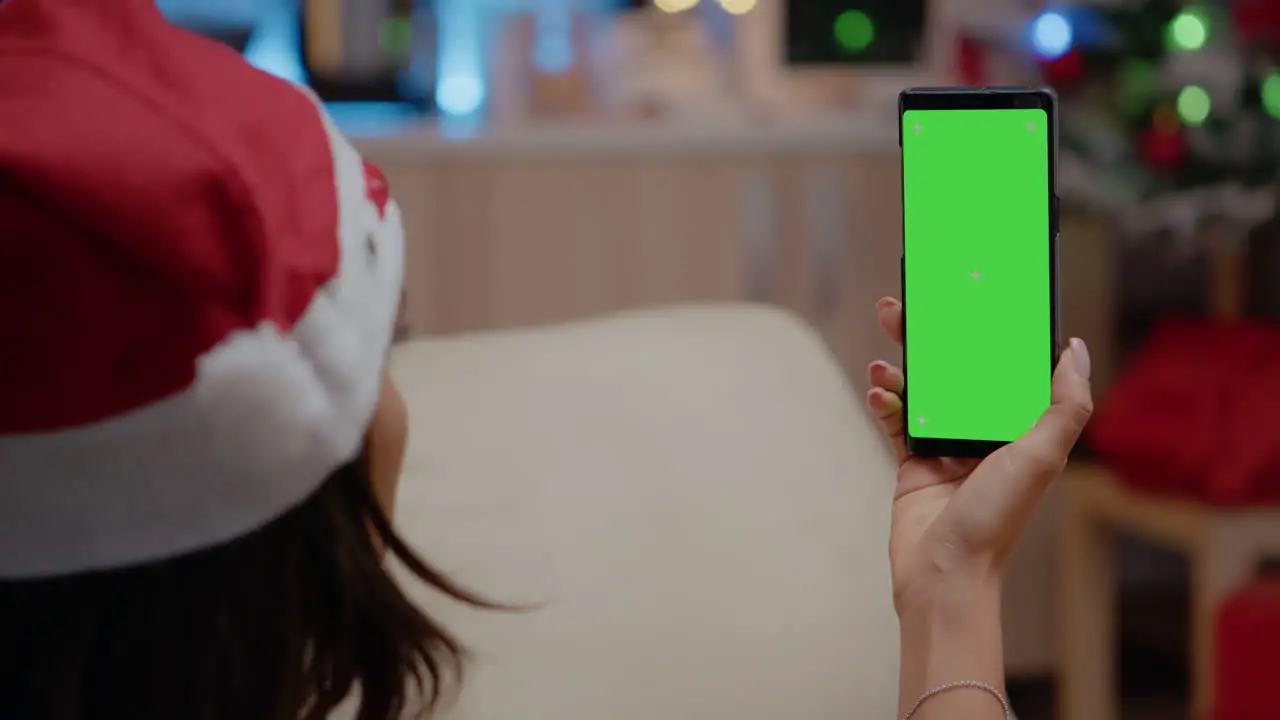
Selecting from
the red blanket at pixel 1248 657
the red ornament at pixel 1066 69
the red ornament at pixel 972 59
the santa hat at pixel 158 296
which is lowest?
A: the red blanket at pixel 1248 657

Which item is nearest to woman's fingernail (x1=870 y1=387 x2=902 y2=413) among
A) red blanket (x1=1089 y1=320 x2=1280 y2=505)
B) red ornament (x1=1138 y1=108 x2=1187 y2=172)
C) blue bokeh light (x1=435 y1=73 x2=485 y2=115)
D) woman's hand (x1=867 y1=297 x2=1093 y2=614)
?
woman's hand (x1=867 y1=297 x2=1093 y2=614)

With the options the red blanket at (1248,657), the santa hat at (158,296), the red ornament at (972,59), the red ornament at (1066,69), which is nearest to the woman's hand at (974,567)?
the santa hat at (158,296)

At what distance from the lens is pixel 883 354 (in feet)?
8.02

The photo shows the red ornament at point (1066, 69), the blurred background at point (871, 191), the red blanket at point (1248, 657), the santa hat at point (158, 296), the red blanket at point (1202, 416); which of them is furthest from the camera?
the red ornament at point (1066, 69)

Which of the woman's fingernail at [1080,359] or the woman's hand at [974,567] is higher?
the woman's fingernail at [1080,359]

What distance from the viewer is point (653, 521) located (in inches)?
39.4

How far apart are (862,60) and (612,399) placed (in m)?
1.72

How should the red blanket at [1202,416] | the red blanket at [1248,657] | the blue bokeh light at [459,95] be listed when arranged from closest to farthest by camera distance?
the red blanket at [1248,657] < the red blanket at [1202,416] < the blue bokeh light at [459,95]

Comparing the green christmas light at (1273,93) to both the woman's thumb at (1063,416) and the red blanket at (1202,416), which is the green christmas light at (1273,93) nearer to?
the red blanket at (1202,416)

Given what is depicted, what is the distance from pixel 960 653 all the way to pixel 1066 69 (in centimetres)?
157

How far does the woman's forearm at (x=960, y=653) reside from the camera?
74 centimetres

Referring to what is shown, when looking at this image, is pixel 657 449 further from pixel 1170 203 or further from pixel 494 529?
pixel 1170 203

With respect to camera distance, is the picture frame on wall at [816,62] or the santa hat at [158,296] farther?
the picture frame on wall at [816,62]

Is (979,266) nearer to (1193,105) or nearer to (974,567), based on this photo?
(974,567)
